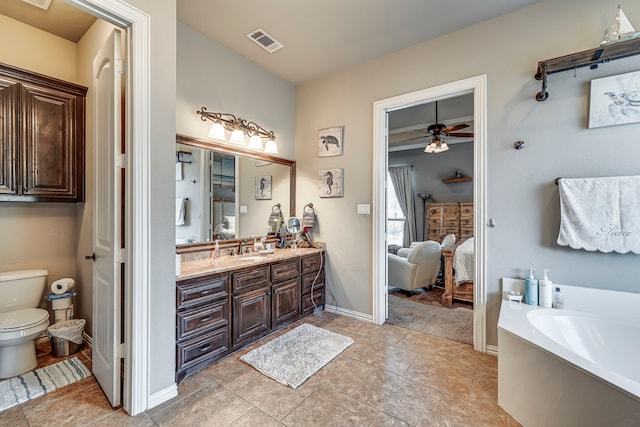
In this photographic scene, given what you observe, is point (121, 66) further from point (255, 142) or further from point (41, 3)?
point (255, 142)

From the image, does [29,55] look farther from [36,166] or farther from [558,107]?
[558,107]

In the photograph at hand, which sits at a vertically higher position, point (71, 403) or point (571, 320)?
point (571, 320)

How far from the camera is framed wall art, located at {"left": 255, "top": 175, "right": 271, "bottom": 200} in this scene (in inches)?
129

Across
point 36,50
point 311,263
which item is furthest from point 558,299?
point 36,50

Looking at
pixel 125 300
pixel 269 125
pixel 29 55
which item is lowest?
pixel 125 300

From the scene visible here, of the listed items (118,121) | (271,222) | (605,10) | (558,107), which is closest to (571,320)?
(558,107)

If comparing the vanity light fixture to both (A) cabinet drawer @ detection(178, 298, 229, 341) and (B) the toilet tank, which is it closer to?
(A) cabinet drawer @ detection(178, 298, 229, 341)

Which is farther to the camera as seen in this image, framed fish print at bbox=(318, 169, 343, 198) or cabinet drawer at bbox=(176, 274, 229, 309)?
framed fish print at bbox=(318, 169, 343, 198)

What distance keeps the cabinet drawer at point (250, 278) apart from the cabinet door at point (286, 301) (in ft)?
0.65

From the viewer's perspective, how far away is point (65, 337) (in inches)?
91.0

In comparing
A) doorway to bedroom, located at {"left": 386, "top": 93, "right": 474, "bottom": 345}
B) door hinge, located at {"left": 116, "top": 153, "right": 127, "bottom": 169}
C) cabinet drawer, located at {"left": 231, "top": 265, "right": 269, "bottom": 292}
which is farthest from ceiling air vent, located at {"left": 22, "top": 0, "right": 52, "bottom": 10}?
doorway to bedroom, located at {"left": 386, "top": 93, "right": 474, "bottom": 345}

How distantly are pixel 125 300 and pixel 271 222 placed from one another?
1.90m

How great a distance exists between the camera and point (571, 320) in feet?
6.20

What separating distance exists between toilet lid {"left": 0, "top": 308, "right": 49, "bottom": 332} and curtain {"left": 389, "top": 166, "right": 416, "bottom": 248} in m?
6.36
